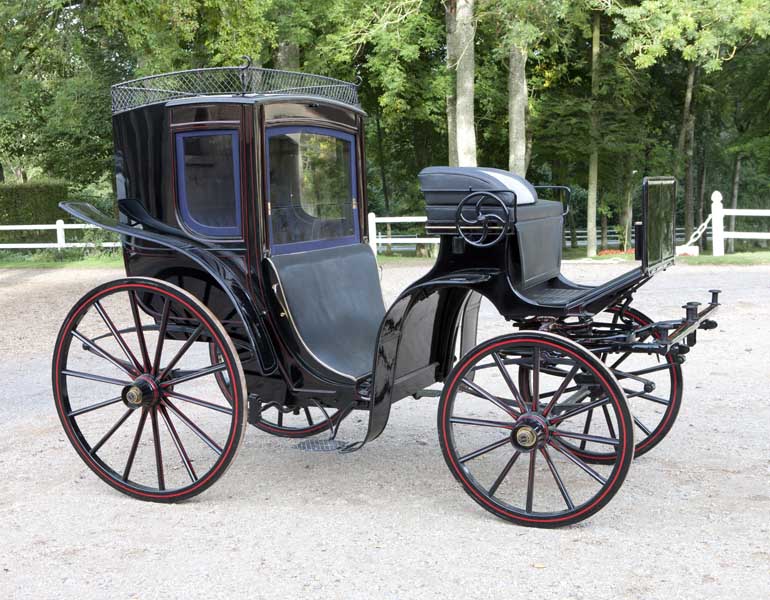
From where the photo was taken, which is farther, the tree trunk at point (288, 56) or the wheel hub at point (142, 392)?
the tree trunk at point (288, 56)

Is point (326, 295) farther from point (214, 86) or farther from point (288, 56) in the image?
point (288, 56)

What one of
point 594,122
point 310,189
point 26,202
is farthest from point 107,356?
point 26,202

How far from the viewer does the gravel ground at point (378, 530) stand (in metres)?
3.44

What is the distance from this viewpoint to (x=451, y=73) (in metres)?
22.8

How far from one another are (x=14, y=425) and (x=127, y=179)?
7.55ft

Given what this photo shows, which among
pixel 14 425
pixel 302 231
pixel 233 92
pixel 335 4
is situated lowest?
pixel 14 425

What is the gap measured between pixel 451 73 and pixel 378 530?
65.5 feet

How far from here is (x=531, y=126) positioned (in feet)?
78.9

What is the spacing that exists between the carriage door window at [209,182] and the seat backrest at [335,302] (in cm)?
32

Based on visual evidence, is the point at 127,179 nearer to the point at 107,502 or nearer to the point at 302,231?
the point at 302,231

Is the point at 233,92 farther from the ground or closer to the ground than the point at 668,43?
closer to the ground

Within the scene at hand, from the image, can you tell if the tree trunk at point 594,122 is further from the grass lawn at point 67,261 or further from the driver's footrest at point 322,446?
the driver's footrest at point 322,446

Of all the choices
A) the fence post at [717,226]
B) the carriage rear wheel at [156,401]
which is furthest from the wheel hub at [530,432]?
the fence post at [717,226]

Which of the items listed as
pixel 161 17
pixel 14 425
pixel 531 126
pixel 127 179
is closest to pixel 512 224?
pixel 127 179
